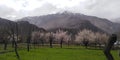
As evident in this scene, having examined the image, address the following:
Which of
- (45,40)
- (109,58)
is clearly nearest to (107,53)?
(109,58)

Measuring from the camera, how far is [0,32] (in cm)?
12675

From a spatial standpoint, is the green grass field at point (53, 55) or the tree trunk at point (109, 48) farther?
the green grass field at point (53, 55)

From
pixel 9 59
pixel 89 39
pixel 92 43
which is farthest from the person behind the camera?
pixel 92 43

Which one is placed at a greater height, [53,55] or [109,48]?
[109,48]

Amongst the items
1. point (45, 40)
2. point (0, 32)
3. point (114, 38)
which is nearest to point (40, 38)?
point (45, 40)

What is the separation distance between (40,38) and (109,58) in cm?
16742

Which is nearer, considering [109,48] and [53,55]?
[109,48]

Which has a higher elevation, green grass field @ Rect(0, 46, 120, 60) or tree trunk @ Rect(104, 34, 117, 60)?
tree trunk @ Rect(104, 34, 117, 60)

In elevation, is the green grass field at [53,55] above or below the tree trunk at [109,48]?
below

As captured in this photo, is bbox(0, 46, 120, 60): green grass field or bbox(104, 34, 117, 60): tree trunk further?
bbox(0, 46, 120, 60): green grass field

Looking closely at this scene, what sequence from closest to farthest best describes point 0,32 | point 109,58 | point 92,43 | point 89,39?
point 109,58 < point 0,32 < point 89,39 < point 92,43

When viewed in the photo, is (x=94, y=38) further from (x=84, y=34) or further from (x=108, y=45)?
(x=108, y=45)

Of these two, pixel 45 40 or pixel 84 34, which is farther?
pixel 45 40

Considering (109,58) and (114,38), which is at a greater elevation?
(114,38)
